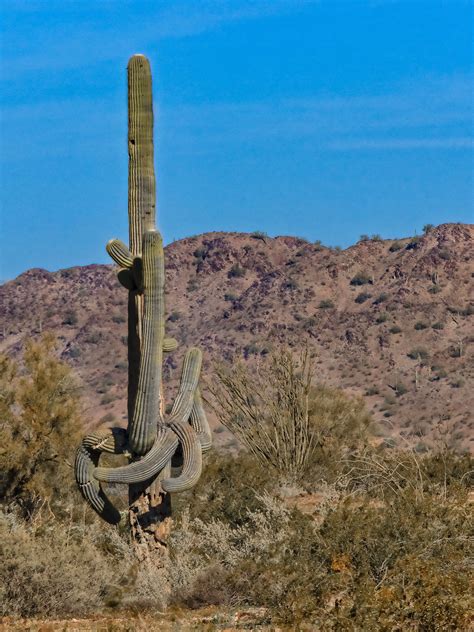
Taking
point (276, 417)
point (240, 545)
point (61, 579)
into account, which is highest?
point (276, 417)

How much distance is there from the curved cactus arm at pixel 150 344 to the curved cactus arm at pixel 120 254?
1.30 feet

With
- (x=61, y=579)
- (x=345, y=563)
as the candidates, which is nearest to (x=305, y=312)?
(x=61, y=579)

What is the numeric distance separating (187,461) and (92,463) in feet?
3.81

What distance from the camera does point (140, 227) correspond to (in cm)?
1380

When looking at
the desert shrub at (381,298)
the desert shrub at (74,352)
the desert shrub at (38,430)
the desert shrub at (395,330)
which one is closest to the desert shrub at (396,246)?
the desert shrub at (381,298)

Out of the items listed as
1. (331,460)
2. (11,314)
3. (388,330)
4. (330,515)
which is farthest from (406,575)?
(11,314)

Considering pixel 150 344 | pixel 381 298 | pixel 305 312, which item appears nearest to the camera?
pixel 150 344

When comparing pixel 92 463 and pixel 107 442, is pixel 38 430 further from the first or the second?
pixel 107 442

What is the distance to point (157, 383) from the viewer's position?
43.7ft

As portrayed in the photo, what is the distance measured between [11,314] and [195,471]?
4744 centimetres

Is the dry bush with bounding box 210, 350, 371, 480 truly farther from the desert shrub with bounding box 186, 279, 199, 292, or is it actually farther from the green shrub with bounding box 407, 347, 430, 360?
the desert shrub with bounding box 186, 279, 199, 292

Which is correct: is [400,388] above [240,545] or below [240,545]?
above

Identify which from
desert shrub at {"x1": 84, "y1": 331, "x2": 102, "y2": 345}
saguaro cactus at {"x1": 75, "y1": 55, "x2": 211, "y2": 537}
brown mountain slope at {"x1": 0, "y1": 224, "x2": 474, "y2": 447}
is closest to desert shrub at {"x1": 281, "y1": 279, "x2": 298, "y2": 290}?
brown mountain slope at {"x1": 0, "y1": 224, "x2": 474, "y2": 447}

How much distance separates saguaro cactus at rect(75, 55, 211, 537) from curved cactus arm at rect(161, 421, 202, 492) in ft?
0.03
